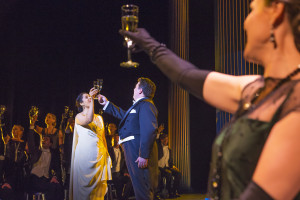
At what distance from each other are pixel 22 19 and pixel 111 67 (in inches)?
91.8

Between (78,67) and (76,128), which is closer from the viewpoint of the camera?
(76,128)

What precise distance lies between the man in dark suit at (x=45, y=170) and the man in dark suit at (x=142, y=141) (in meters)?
1.92

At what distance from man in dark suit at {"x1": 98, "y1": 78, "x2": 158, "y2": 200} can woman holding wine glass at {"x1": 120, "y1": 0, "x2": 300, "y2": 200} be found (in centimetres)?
278

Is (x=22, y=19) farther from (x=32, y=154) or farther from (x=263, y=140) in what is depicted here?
(x=263, y=140)

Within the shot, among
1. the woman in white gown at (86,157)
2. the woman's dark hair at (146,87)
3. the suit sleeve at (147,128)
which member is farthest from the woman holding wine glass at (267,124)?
the woman in white gown at (86,157)

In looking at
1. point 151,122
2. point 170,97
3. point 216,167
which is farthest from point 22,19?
point 216,167

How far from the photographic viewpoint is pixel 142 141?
3.64m

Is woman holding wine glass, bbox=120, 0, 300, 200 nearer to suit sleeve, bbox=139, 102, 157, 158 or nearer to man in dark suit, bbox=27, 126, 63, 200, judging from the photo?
suit sleeve, bbox=139, 102, 157, 158

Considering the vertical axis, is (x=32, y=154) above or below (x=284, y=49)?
below

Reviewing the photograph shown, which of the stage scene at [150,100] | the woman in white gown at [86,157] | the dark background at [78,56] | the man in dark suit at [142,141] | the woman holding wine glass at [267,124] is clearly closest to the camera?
the woman holding wine glass at [267,124]

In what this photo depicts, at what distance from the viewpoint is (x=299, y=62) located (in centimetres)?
75

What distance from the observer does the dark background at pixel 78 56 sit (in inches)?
303

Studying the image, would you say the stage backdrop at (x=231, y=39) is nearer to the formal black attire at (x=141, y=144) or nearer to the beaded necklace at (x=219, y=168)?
the formal black attire at (x=141, y=144)

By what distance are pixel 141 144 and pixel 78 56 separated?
17.7ft
